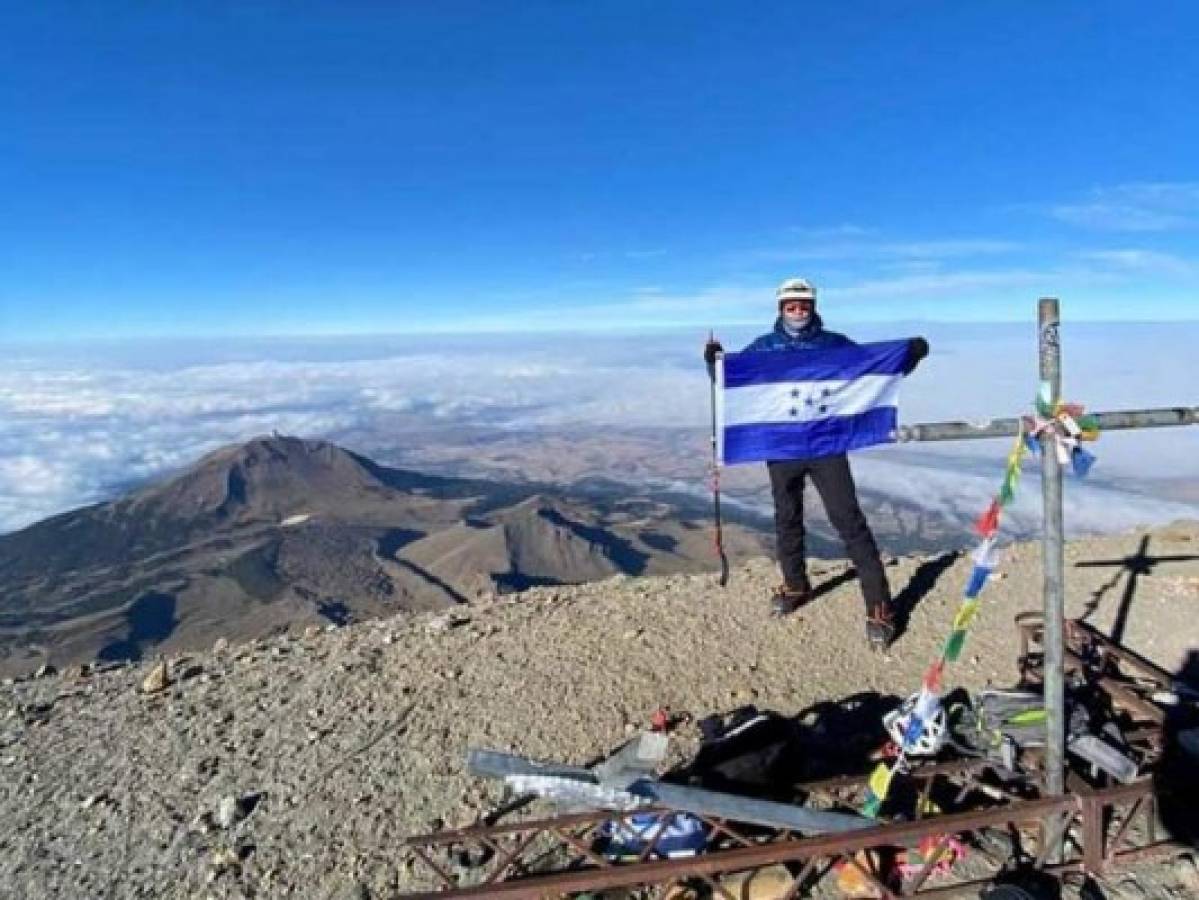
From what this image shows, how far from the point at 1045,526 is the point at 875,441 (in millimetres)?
1525

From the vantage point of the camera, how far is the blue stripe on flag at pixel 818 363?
243 inches

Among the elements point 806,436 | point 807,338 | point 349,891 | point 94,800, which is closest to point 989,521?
point 806,436

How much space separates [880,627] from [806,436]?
3450 millimetres

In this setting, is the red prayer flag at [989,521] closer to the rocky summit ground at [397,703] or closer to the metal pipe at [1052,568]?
the metal pipe at [1052,568]

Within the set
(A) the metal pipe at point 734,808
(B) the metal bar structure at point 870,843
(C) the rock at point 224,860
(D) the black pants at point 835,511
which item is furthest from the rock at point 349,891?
(D) the black pants at point 835,511

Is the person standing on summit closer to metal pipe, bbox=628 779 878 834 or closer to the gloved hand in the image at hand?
the gloved hand

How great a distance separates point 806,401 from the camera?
632cm

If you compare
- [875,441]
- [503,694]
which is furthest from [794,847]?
[503,694]

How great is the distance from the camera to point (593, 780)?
479 cm

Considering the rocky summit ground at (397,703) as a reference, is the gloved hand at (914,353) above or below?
above

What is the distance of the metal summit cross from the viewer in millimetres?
4664

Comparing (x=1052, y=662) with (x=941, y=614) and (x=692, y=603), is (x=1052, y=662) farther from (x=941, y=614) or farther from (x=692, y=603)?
(x=692, y=603)

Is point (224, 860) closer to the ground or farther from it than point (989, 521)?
closer to the ground

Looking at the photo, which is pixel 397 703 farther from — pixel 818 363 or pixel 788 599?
pixel 818 363
